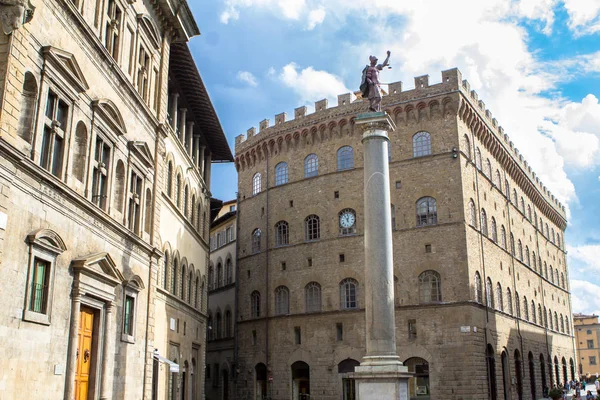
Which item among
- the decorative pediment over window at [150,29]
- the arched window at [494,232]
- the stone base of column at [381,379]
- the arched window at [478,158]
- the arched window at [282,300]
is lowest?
the stone base of column at [381,379]

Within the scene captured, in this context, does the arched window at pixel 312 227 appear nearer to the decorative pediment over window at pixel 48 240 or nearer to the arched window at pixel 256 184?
the arched window at pixel 256 184

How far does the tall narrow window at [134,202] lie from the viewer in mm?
20250

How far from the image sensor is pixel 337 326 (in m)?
38.6

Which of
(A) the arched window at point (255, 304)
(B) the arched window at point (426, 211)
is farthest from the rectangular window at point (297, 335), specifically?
(B) the arched window at point (426, 211)

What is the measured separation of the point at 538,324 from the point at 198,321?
1093 inches

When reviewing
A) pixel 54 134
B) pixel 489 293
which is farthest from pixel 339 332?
pixel 54 134

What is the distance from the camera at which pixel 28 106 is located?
14.0 meters

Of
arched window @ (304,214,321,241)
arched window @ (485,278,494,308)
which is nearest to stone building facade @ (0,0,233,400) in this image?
arched window @ (304,214,321,241)

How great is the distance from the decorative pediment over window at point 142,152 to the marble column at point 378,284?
21.5 feet

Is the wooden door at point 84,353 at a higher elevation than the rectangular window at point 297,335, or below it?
below

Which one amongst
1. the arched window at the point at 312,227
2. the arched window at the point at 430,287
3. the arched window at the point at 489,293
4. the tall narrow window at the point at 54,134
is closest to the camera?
the tall narrow window at the point at 54,134

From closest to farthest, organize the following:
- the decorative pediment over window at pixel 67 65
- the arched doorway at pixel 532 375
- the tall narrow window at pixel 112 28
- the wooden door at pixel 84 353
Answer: the decorative pediment over window at pixel 67 65 < the wooden door at pixel 84 353 < the tall narrow window at pixel 112 28 < the arched doorway at pixel 532 375

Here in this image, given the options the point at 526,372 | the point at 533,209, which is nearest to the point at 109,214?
the point at 526,372

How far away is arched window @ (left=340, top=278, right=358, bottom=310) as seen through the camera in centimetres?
3856
